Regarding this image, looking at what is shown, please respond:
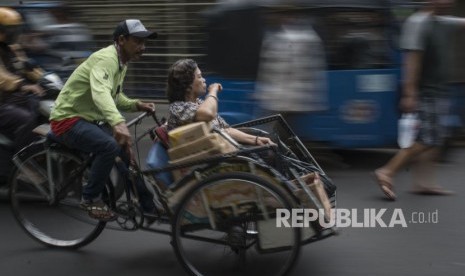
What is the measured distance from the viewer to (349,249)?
4465 mm

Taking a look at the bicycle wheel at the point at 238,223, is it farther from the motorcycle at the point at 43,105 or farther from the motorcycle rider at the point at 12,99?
the motorcycle rider at the point at 12,99

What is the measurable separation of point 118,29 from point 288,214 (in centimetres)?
162

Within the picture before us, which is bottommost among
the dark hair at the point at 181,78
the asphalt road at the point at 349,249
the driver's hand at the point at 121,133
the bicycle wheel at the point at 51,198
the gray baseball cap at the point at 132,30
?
the asphalt road at the point at 349,249

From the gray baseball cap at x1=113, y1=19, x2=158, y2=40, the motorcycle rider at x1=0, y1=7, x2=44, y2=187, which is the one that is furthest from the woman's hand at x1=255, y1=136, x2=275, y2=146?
the motorcycle rider at x1=0, y1=7, x2=44, y2=187

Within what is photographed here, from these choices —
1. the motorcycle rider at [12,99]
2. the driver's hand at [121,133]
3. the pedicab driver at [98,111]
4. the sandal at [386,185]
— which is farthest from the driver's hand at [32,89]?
the sandal at [386,185]

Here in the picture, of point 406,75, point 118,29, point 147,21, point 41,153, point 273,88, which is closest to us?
point 118,29

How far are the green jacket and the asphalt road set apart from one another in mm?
984

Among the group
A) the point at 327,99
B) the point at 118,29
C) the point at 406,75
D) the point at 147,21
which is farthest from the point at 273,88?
the point at 147,21

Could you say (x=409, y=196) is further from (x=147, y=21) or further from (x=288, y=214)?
(x=147, y=21)

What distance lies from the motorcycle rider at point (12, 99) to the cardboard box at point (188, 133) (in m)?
2.01

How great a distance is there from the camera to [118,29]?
414 cm

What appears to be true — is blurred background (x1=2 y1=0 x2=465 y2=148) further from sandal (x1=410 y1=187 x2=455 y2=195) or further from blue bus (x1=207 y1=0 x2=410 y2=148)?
sandal (x1=410 y1=187 x2=455 y2=195)

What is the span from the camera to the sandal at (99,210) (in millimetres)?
4246

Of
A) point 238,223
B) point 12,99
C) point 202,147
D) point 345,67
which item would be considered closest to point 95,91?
point 202,147
